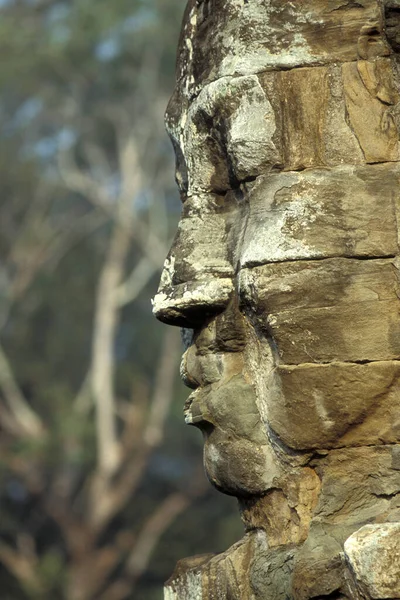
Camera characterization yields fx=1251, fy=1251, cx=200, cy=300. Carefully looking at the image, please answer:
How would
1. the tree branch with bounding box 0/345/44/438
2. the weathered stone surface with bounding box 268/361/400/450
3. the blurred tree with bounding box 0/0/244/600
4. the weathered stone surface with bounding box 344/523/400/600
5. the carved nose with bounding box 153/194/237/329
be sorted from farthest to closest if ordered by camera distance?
the tree branch with bounding box 0/345/44/438 → the blurred tree with bounding box 0/0/244/600 → the carved nose with bounding box 153/194/237/329 → the weathered stone surface with bounding box 268/361/400/450 → the weathered stone surface with bounding box 344/523/400/600

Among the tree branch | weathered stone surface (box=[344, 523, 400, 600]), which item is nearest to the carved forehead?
weathered stone surface (box=[344, 523, 400, 600])

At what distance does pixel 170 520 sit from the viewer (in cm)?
1942

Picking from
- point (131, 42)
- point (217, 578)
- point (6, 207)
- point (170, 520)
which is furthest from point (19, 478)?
point (217, 578)

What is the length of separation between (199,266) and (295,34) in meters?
0.70

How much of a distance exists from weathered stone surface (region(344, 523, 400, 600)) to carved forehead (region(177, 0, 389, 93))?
52.0 inches

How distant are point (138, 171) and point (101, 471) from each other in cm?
564

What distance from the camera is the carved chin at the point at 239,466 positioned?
11.2 feet

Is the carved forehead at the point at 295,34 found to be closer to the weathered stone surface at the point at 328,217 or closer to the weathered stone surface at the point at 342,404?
the weathered stone surface at the point at 328,217

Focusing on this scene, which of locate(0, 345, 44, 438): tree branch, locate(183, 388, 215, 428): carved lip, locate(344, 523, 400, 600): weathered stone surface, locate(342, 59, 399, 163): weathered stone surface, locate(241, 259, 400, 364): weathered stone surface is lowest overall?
locate(0, 345, 44, 438): tree branch

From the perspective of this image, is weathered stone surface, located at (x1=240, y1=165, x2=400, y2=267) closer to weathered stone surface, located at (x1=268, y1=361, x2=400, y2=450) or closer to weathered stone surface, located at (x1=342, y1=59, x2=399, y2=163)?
weathered stone surface, located at (x1=342, y1=59, x2=399, y2=163)

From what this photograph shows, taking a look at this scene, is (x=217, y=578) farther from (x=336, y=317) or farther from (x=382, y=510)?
(x=336, y=317)

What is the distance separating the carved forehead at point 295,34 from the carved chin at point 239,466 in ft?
3.39

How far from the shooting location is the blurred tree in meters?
19.4

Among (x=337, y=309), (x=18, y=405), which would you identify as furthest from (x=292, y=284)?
(x=18, y=405)
